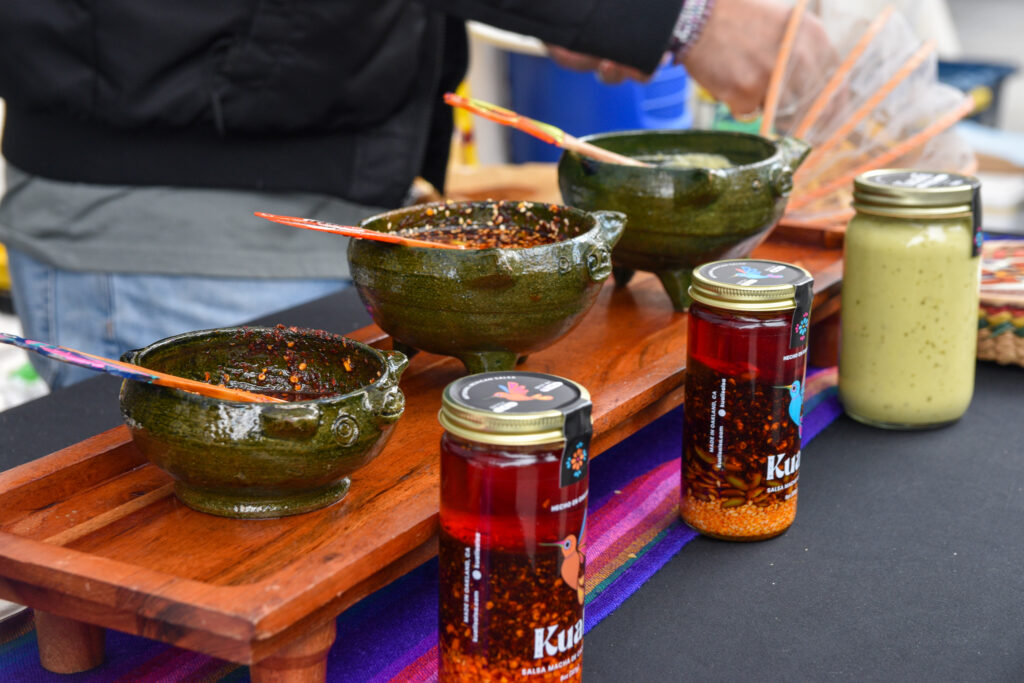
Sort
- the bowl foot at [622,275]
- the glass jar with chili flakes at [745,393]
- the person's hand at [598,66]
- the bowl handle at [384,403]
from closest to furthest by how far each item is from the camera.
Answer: the bowl handle at [384,403], the glass jar with chili flakes at [745,393], the bowl foot at [622,275], the person's hand at [598,66]

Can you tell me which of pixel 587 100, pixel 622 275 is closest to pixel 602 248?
pixel 622 275

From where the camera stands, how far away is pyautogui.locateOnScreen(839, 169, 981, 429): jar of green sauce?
3.43 ft

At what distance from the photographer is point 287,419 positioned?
0.67 meters

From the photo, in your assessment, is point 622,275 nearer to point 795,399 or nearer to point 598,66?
point 795,399

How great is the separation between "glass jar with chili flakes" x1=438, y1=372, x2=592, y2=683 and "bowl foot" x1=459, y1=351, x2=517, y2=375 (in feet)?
0.88

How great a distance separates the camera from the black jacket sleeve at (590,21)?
138 centimetres

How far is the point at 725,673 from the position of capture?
0.72 metres

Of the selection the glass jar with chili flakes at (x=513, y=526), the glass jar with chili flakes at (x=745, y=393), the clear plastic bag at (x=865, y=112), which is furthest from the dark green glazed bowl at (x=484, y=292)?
the clear plastic bag at (x=865, y=112)

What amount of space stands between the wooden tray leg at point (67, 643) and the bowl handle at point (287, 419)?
7.7 inches

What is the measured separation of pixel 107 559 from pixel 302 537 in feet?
0.40

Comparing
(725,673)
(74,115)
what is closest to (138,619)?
(725,673)

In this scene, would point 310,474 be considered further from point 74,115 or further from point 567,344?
point 74,115

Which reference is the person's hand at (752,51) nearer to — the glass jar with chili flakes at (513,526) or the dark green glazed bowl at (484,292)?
the dark green glazed bowl at (484,292)

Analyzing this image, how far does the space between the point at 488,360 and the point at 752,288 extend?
0.24 meters
